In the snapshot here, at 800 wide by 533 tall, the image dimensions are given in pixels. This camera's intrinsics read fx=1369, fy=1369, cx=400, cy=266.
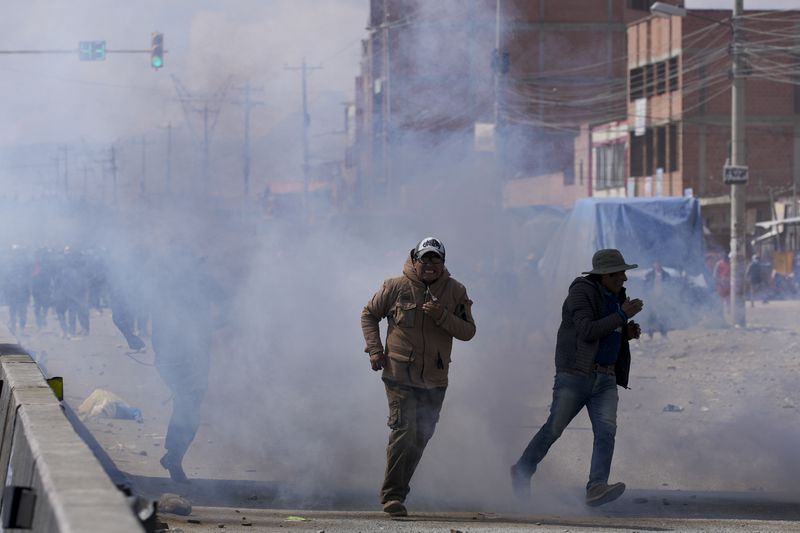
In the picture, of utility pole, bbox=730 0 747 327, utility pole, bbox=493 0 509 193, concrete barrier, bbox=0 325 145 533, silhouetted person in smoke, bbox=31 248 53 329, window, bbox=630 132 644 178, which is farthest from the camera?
window, bbox=630 132 644 178

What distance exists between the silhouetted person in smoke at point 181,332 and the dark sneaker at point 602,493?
2552 mm

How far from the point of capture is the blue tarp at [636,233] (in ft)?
76.4

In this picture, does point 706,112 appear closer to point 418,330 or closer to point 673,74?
point 673,74

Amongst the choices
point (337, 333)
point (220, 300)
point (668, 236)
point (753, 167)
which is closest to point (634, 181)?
point (753, 167)

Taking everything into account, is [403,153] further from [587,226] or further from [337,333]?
[587,226]

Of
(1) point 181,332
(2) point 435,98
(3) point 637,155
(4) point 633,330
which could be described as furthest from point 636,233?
(3) point 637,155

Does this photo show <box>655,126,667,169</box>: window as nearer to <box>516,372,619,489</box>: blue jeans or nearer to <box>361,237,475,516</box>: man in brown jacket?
<box>516,372,619,489</box>: blue jeans

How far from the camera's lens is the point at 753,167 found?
1676 inches

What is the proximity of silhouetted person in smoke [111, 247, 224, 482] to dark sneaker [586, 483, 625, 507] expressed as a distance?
2552 millimetres

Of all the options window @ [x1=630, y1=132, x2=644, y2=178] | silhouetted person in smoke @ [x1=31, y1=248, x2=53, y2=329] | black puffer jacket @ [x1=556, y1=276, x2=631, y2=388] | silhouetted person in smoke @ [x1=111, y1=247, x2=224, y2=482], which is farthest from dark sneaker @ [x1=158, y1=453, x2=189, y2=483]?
window @ [x1=630, y1=132, x2=644, y2=178]

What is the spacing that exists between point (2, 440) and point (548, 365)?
402 inches

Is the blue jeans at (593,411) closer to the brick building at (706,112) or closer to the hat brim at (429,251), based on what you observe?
the hat brim at (429,251)

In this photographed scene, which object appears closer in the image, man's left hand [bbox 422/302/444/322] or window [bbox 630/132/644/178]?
man's left hand [bbox 422/302/444/322]

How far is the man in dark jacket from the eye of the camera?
7.29m
